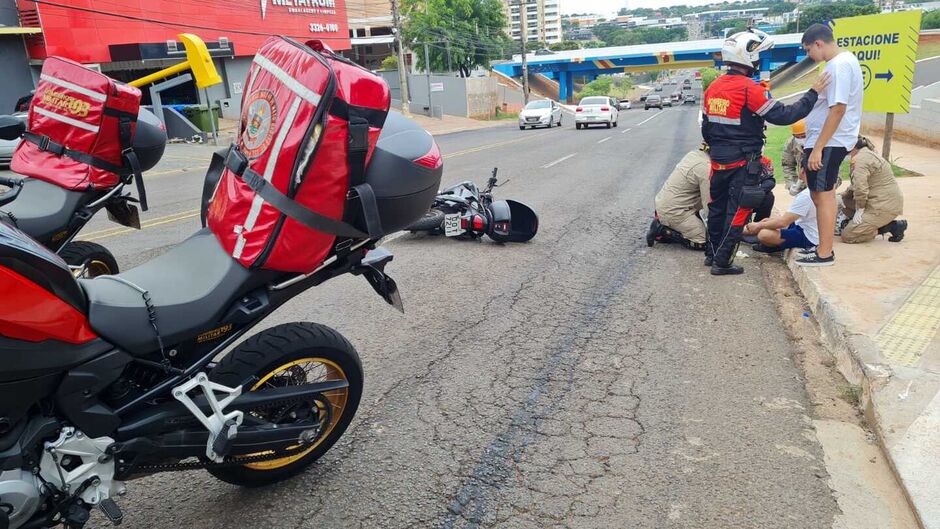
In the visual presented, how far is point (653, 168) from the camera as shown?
14.3 m

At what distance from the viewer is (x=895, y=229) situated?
22.1 ft

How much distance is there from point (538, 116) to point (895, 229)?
27.6 meters

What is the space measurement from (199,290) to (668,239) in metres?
5.81

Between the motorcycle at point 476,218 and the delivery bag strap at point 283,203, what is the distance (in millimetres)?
4414

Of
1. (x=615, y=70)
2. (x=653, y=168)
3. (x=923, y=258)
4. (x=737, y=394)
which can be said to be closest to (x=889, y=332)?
(x=737, y=394)

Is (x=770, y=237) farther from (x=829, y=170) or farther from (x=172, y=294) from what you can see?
(x=172, y=294)

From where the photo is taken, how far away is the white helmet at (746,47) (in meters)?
6.11

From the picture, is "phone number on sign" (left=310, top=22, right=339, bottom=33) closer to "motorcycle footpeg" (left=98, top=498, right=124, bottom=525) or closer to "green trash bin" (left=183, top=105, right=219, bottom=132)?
"green trash bin" (left=183, top=105, right=219, bottom=132)

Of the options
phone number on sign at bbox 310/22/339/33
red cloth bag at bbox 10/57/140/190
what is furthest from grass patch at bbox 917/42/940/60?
red cloth bag at bbox 10/57/140/190

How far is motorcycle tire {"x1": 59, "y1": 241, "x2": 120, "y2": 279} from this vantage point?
5.04 metres

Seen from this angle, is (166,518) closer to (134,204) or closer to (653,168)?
(134,204)

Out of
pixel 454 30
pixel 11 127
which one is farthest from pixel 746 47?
pixel 454 30

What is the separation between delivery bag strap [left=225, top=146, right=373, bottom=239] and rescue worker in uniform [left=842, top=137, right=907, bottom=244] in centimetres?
545

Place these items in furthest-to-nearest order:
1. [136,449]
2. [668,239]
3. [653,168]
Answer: [653,168], [668,239], [136,449]
